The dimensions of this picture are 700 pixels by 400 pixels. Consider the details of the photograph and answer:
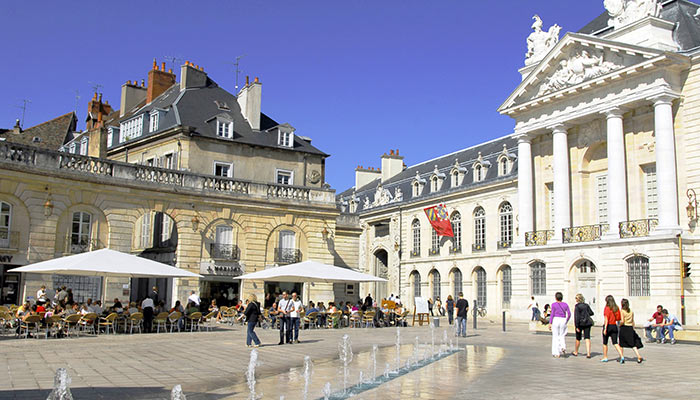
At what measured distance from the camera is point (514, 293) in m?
33.2

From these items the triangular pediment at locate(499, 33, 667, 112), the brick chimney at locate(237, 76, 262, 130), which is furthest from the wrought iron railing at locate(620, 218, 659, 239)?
the brick chimney at locate(237, 76, 262, 130)

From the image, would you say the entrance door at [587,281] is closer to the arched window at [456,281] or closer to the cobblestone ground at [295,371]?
the arched window at [456,281]

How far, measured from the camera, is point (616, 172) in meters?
28.5

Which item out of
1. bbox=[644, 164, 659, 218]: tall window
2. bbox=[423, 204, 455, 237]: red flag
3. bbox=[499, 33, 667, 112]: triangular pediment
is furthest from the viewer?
bbox=[423, 204, 455, 237]: red flag

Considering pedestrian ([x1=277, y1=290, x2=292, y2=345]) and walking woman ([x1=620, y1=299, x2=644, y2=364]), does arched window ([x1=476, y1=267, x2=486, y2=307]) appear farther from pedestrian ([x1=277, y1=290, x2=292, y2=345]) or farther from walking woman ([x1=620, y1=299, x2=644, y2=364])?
walking woman ([x1=620, y1=299, x2=644, y2=364])

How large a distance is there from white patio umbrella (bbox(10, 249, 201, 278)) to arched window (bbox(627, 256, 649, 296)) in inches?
758

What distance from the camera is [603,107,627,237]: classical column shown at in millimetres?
28281

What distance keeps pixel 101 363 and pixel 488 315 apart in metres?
31.3

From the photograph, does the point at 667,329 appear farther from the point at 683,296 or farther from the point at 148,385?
the point at 148,385

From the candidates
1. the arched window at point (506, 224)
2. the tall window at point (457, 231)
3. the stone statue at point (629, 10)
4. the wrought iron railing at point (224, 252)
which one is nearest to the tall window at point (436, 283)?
the tall window at point (457, 231)

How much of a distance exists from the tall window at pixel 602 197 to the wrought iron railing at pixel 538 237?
8.56ft

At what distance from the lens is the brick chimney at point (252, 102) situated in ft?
112

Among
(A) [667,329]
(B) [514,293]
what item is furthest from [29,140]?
(A) [667,329]

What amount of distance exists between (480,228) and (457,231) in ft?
7.03
